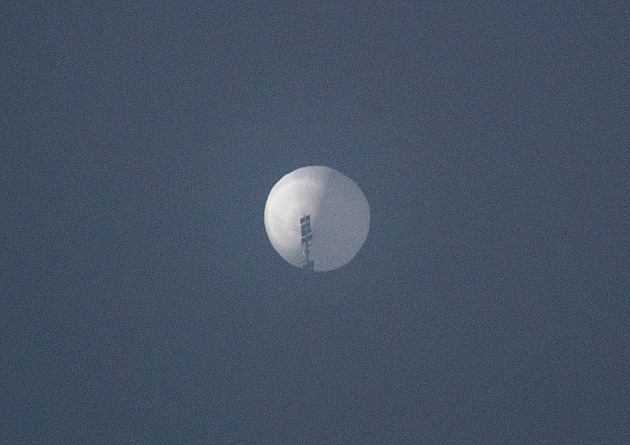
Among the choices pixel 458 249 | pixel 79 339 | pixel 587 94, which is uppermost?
pixel 587 94

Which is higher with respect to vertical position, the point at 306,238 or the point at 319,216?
the point at 319,216

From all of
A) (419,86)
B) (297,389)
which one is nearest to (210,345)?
(297,389)

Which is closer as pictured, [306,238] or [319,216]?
[306,238]

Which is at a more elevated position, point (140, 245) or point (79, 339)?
point (140, 245)

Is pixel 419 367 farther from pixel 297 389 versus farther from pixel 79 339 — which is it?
pixel 79 339
